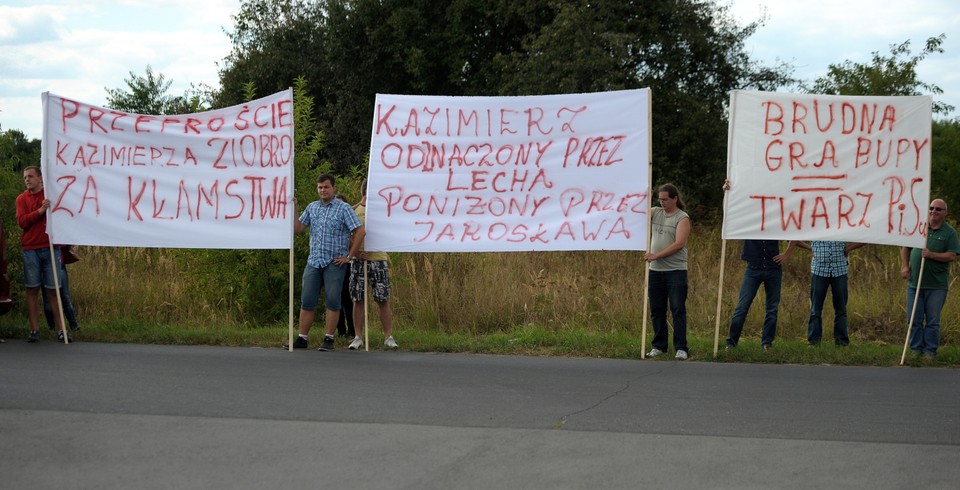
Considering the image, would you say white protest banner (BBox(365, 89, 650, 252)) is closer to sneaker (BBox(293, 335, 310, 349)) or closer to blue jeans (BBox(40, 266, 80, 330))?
sneaker (BBox(293, 335, 310, 349))

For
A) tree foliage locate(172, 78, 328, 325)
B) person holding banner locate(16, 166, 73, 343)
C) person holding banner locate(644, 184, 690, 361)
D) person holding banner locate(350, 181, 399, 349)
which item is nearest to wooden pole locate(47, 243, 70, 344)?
person holding banner locate(16, 166, 73, 343)

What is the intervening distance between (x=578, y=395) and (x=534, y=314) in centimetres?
548

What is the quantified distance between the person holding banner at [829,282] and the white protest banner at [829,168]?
3.99 feet

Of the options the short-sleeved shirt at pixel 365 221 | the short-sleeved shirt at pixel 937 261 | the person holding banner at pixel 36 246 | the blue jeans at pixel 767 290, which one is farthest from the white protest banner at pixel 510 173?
the person holding banner at pixel 36 246

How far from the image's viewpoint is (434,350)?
11.6 meters

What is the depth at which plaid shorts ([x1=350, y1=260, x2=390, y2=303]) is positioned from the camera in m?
11.9

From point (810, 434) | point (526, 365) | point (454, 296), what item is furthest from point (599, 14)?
point (810, 434)

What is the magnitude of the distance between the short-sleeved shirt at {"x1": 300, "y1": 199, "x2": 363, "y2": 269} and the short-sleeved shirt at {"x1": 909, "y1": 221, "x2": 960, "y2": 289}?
6030mm

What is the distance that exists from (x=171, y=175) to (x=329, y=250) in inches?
87.6

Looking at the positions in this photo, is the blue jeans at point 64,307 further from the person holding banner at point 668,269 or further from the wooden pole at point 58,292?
the person holding banner at point 668,269

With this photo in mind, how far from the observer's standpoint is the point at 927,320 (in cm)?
1116

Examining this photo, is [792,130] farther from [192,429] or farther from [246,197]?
[192,429]

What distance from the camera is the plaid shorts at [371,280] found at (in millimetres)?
11867

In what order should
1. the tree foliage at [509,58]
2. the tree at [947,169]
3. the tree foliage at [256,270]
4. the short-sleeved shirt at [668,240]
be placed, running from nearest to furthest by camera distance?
the short-sleeved shirt at [668,240]
the tree foliage at [256,270]
the tree at [947,169]
the tree foliage at [509,58]
